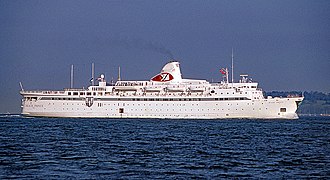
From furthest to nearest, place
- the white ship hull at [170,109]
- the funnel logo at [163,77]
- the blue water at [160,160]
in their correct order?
the funnel logo at [163,77] → the white ship hull at [170,109] → the blue water at [160,160]

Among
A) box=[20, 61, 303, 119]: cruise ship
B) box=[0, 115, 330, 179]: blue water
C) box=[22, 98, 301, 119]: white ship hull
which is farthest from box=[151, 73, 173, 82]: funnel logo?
box=[0, 115, 330, 179]: blue water

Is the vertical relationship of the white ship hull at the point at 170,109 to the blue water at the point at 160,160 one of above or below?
above

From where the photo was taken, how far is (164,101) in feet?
307

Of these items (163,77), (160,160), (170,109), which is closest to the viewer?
(160,160)

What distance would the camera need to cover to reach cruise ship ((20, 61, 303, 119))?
8975 centimetres

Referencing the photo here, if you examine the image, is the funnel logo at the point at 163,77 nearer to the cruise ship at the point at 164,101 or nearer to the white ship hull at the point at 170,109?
the cruise ship at the point at 164,101

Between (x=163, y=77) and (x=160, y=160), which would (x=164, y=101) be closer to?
(x=163, y=77)

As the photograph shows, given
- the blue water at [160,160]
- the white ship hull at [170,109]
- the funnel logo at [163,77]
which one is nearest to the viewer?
the blue water at [160,160]

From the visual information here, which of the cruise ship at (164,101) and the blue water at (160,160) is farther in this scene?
the cruise ship at (164,101)

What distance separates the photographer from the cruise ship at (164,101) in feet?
294

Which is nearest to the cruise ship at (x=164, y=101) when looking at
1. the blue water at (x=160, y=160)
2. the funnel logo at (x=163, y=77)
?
the funnel logo at (x=163, y=77)

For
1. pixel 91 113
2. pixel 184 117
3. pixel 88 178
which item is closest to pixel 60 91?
pixel 91 113

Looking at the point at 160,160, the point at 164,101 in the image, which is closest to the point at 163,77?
the point at 164,101

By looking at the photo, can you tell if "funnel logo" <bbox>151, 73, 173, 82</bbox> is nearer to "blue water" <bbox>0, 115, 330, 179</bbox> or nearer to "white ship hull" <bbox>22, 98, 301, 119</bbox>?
"white ship hull" <bbox>22, 98, 301, 119</bbox>
